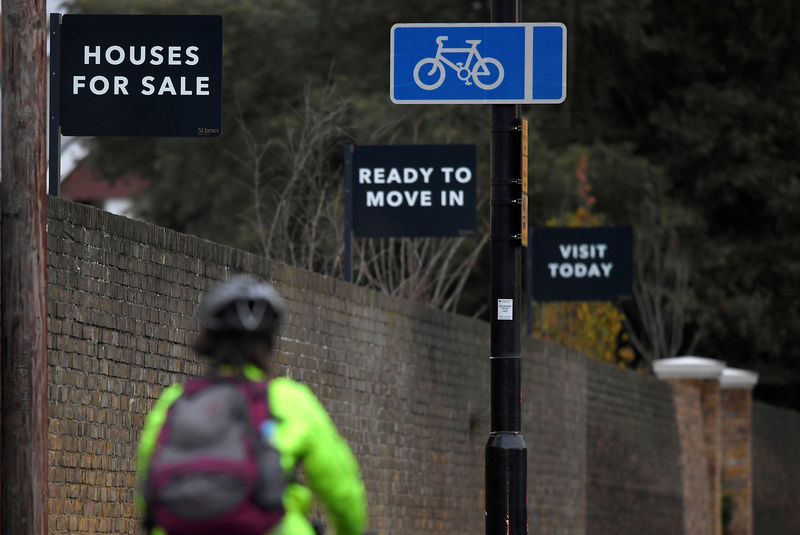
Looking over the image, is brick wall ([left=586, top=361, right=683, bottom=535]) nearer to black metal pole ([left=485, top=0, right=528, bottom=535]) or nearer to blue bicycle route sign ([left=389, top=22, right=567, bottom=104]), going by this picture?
black metal pole ([left=485, top=0, right=528, bottom=535])

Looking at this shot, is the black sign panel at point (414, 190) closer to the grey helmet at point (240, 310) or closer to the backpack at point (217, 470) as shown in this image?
the grey helmet at point (240, 310)

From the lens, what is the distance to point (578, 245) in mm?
19812

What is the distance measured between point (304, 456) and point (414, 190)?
996 cm

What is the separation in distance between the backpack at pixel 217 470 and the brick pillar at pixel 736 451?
2427 centimetres

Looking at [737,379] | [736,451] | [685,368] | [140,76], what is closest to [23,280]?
[140,76]

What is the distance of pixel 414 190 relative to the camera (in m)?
14.6

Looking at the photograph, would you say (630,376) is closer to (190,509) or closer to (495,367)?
(495,367)

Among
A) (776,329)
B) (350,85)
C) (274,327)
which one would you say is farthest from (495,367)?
(776,329)

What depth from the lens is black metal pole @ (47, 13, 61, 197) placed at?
10.0 meters

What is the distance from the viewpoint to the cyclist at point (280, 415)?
4.64 meters

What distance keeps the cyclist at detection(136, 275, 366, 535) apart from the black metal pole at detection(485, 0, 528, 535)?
7136 mm

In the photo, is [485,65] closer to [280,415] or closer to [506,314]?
[506,314]

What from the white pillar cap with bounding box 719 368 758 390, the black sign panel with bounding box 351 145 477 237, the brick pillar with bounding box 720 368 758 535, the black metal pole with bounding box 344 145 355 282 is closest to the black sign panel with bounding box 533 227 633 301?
the black sign panel with bounding box 351 145 477 237

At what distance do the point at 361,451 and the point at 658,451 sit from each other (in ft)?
37.0
